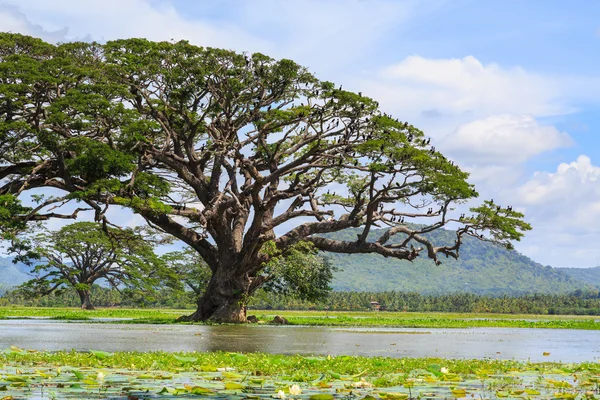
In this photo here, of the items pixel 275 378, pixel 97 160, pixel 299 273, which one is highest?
pixel 97 160

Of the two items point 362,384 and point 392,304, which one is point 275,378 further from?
point 392,304

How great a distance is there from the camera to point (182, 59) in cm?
3272

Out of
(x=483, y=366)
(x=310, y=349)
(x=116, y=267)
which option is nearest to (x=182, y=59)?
(x=310, y=349)

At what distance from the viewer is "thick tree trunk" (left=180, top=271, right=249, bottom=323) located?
35.6m

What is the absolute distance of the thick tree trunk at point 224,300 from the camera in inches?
1401

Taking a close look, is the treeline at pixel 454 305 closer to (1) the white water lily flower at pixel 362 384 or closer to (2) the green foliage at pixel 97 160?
(2) the green foliage at pixel 97 160

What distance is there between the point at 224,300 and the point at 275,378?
83.4 ft

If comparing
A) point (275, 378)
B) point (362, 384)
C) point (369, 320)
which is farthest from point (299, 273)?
point (362, 384)

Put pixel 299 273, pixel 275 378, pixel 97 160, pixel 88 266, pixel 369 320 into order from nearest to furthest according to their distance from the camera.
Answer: pixel 275 378
pixel 97 160
pixel 299 273
pixel 369 320
pixel 88 266

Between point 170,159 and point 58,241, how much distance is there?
4042cm

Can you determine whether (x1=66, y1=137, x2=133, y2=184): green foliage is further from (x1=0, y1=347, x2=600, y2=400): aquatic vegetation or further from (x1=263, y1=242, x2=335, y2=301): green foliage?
(x1=0, y1=347, x2=600, y2=400): aquatic vegetation

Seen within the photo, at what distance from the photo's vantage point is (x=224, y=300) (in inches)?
1407

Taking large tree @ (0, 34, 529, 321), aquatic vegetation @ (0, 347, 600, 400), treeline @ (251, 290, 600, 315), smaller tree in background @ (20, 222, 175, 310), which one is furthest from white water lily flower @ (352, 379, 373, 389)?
treeline @ (251, 290, 600, 315)

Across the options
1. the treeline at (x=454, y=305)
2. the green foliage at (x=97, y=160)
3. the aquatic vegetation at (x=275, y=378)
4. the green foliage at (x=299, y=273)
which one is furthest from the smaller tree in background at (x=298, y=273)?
the treeline at (x=454, y=305)
